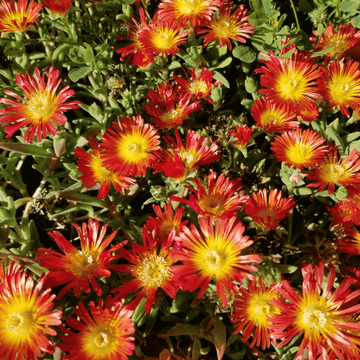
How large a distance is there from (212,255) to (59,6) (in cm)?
138

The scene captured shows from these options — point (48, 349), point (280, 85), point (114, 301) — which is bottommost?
point (48, 349)

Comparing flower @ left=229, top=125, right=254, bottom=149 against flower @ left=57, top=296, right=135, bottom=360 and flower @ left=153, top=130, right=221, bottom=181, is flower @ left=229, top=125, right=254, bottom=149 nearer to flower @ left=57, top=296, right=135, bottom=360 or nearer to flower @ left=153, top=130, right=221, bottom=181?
flower @ left=153, top=130, right=221, bottom=181

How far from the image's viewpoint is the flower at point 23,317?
1.17 m

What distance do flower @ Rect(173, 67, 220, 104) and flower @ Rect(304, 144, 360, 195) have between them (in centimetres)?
66

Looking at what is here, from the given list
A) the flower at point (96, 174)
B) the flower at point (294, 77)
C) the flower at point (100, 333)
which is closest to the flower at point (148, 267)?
the flower at point (100, 333)

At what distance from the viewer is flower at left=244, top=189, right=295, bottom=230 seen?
138cm

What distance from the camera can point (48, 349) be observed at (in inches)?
45.2

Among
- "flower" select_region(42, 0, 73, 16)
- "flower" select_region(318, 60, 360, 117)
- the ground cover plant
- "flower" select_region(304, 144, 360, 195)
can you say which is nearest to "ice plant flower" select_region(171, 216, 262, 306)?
the ground cover plant

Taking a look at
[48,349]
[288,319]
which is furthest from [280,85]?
[48,349]

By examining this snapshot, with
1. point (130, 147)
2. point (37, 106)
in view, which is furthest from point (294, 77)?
point (37, 106)

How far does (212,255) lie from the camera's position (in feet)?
4.42

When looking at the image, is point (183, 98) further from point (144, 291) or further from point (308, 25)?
point (308, 25)

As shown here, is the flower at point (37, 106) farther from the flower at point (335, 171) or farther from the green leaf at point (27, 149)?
the flower at point (335, 171)

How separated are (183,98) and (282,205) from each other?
718 millimetres
